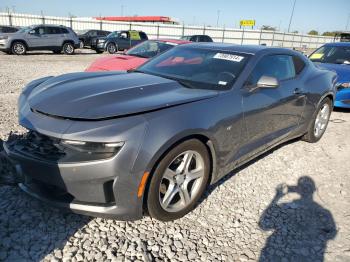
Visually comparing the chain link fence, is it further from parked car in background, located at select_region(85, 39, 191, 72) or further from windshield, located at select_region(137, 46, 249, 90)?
windshield, located at select_region(137, 46, 249, 90)

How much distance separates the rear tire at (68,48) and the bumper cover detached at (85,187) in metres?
17.4

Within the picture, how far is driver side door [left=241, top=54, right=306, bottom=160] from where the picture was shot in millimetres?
3297

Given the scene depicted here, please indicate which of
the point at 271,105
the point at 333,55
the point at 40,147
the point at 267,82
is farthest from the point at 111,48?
the point at 40,147

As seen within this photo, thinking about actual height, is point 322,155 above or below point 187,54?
below

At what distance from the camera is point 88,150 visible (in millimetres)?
2289

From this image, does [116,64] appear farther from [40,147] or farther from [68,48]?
[68,48]

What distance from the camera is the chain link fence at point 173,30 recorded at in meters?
27.6

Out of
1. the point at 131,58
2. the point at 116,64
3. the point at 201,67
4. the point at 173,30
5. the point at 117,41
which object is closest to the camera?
the point at 201,67

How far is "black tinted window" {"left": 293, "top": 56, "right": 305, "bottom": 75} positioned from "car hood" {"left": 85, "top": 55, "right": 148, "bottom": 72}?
3673 mm

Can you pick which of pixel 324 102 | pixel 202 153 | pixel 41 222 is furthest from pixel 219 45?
pixel 41 222

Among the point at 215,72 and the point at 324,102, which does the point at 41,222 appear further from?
the point at 324,102

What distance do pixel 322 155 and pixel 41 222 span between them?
3871 mm

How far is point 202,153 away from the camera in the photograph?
279 centimetres

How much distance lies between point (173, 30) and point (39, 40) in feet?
64.0
